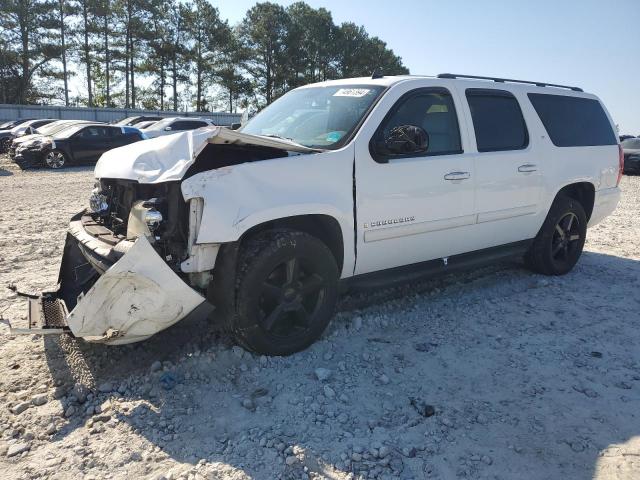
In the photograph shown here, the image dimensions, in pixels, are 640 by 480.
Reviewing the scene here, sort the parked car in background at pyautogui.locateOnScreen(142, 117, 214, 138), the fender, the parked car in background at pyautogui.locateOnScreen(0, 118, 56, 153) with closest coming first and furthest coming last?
the fender < the parked car in background at pyautogui.locateOnScreen(142, 117, 214, 138) < the parked car in background at pyautogui.locateOnScreen(0, 118, 56, 153)

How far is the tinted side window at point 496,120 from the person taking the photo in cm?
471

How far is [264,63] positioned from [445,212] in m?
52.9

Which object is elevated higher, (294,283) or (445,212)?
(445,212)

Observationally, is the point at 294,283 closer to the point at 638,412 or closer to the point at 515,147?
the point at 638,412

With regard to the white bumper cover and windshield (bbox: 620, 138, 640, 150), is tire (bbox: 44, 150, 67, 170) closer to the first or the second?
the white bumper cover

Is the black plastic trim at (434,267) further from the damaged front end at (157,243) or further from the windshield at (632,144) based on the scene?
the windshield at (632,144)

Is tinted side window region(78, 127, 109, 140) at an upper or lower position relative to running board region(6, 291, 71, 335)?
upper

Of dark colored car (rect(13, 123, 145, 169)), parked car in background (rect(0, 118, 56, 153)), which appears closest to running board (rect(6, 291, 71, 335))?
dark colored car (rect(13, 123, 145, 169))

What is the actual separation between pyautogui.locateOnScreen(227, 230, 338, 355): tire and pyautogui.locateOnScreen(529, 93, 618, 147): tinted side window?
10.2 ft

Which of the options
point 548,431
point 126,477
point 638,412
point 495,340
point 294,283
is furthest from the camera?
point 495,340

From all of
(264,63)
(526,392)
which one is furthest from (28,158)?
(264,63)

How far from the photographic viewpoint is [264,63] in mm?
53812

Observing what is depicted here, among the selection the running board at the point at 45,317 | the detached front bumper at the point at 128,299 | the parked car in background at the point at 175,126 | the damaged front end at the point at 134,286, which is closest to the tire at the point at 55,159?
the parked car in background at the point at 175,126

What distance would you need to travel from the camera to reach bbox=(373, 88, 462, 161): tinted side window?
4.12 m
